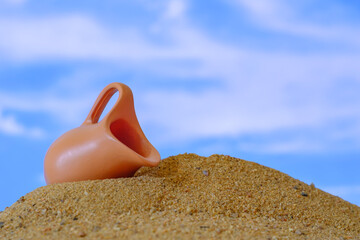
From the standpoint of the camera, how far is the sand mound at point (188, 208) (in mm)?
2283

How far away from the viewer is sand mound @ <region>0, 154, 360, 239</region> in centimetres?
228

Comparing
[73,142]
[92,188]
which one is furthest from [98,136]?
→ [92,188]

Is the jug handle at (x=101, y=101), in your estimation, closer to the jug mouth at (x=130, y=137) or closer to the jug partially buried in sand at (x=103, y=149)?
the jug partially buried in sand at (x=103, y=149)

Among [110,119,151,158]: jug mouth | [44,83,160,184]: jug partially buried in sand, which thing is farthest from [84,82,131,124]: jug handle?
[110,119,151,158]: jug mouth

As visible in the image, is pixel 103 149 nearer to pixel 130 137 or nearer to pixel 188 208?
pixel 130 137

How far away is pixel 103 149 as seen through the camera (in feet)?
9.68

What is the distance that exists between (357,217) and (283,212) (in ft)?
2.34

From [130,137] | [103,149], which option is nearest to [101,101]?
[130,137]

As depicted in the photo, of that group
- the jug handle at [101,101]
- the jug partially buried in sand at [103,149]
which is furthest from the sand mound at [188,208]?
the jug handle at [101,101]

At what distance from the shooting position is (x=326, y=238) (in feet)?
8.31

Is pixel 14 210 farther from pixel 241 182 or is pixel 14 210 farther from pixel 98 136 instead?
pixel 241 182

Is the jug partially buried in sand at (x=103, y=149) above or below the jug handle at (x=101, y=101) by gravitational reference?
below

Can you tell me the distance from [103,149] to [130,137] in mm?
409

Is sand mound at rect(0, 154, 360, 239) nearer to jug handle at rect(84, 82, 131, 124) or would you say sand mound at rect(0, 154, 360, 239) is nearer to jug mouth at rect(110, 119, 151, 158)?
jug mouth at rect(110, 119, 151, 158)
